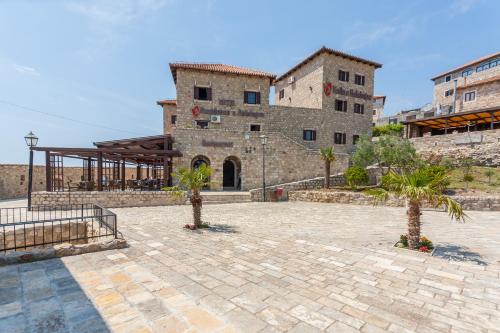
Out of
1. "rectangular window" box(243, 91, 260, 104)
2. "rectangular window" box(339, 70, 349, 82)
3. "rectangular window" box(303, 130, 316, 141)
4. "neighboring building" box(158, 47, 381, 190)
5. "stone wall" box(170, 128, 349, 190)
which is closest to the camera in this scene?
"stone wall" box(170, 128, 349, 190)

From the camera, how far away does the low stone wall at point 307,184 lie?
1694cm

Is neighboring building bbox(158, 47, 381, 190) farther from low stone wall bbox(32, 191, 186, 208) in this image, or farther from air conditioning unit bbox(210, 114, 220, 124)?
low stone wall bbox(32, 191, 186, 208)

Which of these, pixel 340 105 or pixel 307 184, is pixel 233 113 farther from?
pixel 340 105

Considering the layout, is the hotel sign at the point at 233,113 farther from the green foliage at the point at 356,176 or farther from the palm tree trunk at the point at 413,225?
the palm tree trunk at the point at 413,225

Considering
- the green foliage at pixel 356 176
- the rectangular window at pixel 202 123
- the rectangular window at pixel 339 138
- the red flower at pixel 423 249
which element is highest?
the rectangular window at pixel 202 123

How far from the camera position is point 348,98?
83.6ft

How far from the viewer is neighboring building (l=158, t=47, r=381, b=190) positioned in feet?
63.3

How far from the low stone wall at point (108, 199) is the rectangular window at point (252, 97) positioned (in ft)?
40.9

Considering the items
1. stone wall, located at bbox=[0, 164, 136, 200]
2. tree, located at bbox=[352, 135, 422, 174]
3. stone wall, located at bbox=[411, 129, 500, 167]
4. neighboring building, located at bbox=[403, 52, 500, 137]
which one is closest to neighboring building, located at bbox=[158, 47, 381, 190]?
tree, located at bbox=[352, 135, 422, 174]

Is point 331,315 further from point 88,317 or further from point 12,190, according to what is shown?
point 12,190

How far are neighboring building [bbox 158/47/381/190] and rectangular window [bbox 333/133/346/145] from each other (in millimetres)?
65

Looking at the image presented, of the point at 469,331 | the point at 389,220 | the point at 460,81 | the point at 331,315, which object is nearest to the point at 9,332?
the point at 331,315

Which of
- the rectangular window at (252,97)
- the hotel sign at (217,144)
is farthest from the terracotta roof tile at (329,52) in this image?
the hotel sign at (217,144)

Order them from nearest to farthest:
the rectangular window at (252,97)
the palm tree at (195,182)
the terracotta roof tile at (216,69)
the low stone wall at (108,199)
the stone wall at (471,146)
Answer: the palm tree at (195,182), the low stone wall at (108,199), the stone wall at (471,146), the terracotta roof tile at (216,69), the rectangular window at (252,97)
